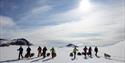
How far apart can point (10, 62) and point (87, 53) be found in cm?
1253

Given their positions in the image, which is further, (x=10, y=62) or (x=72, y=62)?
(x=72, y=62)

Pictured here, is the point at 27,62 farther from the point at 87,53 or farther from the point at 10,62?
the point at 87,53

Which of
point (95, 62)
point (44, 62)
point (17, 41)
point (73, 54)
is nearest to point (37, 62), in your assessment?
point (44, 62)

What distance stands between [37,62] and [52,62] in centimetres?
153

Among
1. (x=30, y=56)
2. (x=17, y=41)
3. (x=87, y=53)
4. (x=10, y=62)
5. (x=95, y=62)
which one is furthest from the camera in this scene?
(x=17, y=41)

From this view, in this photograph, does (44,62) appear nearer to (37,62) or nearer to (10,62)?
(37,62)

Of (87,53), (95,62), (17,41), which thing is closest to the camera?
(95,62)

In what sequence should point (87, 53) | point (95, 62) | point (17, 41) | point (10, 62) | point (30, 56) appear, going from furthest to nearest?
point (17, 41) → point (87, 53) → point (30, 56) → point (95, 62) → point (10, 62)

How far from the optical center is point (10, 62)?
2008cm

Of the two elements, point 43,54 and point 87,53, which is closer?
point 43,54

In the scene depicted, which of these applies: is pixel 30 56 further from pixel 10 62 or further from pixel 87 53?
pixel 87 53

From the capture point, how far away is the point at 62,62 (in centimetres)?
2170

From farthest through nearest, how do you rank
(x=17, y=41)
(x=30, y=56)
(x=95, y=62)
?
(x=17, y=41) < (x=30, y=56) < (x=95, y=62)

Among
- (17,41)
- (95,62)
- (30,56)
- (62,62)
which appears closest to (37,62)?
→ (62,62)
